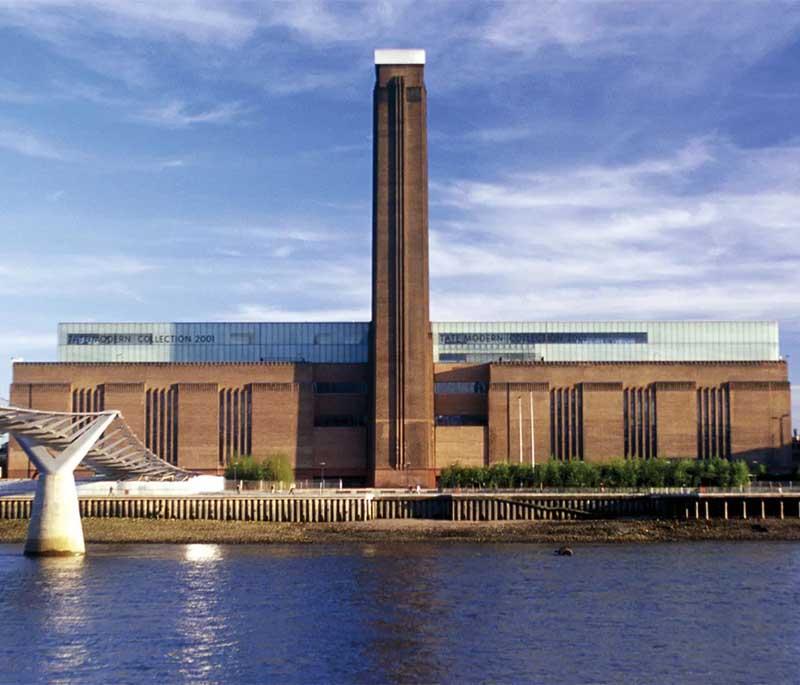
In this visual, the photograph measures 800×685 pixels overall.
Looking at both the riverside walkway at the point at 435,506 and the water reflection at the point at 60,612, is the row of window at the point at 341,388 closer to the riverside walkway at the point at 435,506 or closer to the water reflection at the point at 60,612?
the riverside walkway at the point at 435,506

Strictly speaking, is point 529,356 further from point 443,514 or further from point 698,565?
point 698,565

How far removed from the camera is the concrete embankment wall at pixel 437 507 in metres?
97.8

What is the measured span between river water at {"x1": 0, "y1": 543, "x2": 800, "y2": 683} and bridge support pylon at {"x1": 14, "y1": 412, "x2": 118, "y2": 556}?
76.2 inches

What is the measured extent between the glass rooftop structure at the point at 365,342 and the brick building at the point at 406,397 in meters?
2.45

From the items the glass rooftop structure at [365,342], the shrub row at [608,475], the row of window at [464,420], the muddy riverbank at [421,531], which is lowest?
the muddy riverbank at [421,531]

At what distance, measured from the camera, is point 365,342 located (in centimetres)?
13238

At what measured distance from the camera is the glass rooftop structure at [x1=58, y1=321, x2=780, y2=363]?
432ft

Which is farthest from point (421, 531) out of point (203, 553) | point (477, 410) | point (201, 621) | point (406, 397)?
point (201, 621)

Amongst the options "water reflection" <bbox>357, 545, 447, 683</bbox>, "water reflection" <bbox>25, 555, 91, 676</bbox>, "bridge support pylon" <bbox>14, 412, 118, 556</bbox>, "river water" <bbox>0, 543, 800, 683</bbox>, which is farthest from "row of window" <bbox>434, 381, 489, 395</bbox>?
"water reflection" <bbox>25, 555, 91, 676</bbox>

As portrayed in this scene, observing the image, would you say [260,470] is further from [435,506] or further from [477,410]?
[477,410]

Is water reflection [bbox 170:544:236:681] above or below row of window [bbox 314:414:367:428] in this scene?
below

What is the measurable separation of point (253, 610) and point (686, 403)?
81.7 metres

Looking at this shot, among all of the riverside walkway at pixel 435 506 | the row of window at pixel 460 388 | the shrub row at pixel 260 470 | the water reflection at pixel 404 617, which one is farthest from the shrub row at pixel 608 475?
the water reflection at pixel 404 617

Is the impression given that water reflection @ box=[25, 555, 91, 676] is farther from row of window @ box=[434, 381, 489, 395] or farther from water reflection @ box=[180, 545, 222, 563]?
row of window @ box=[434, 381, 489, 395]
